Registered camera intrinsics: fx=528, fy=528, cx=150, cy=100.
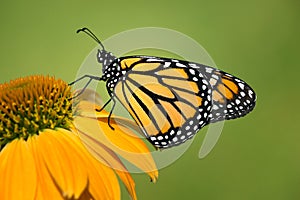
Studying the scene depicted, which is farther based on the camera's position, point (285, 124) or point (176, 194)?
point (285, 124)

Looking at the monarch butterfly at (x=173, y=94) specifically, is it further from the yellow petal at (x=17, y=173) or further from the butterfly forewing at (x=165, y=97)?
the yellow petal at (x=17, y=173)

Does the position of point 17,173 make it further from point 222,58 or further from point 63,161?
point 222,58

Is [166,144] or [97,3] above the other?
[97,3]

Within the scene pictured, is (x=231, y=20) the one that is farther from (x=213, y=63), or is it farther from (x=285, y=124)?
(x=285, y=124)

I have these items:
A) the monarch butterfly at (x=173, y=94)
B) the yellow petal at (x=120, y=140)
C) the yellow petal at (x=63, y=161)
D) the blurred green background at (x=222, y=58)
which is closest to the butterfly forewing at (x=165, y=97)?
the monarch butterfly at (x=173, y=94)

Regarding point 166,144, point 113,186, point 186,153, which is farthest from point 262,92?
point 113,186

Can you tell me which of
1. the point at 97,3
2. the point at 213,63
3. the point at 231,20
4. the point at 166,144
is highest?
the point at 97,3

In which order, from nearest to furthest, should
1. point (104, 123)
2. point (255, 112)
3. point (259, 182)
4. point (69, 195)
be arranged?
point (69, 195) < point (104, 123) < point (259, 182) < point (255, 112)
